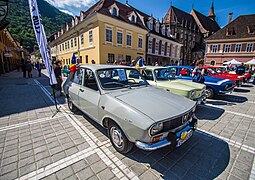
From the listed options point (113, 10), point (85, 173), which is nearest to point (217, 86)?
point (85, 173)

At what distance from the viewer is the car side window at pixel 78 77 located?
154 inches

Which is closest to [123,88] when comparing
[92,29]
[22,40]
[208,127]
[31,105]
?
[208,127]

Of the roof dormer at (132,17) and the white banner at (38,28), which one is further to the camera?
the roof dormer at (132,17)

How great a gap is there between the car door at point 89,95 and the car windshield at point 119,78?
253 millimetres

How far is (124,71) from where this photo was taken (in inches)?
148

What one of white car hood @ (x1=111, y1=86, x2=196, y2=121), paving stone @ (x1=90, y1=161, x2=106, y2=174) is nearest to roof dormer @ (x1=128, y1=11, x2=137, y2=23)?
white car hood @ (x1=111, y1=86, x2=196, y2=121)

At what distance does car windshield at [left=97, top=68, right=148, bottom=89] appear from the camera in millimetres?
3273

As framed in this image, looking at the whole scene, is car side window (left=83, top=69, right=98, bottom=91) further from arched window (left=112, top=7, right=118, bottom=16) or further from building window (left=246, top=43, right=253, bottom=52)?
building window (left=246, top=43, right=253, bottom=52)

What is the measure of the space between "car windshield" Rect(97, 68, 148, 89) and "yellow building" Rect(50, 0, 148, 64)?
50.4ft

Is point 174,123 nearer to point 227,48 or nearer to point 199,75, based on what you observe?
point 199,75

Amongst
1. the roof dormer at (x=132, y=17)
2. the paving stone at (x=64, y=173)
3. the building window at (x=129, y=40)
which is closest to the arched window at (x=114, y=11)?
the roof dormer at (x=132, y=17)

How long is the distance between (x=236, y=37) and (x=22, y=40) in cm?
8396

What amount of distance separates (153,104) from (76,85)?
264 cm

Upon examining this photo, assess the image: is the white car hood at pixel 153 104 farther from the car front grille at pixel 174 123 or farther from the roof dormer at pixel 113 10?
the roof dormer at pixel 113 10
